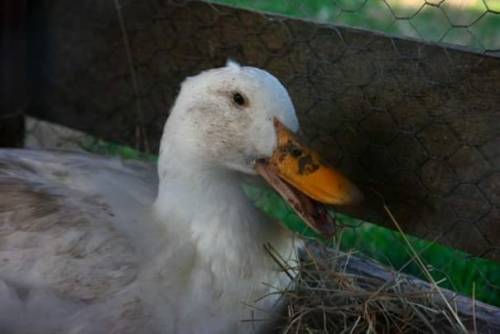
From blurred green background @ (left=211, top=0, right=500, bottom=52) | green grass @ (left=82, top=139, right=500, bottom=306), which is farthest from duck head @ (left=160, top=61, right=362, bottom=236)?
blurred green background @ (left=211, top=0, right=500, bottom=52)

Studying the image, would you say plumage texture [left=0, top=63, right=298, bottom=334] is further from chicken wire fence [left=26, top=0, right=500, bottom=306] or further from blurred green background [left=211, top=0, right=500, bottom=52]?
blurred green background [left=211, top=0, right=500, bottom=52]

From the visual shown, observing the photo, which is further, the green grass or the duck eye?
the green grass

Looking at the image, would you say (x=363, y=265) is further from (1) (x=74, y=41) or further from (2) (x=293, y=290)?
(1) (x=74, y=41)

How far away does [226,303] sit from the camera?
2137 mm

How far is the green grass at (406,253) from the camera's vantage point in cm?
266

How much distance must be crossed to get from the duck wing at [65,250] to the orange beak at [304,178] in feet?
1.15

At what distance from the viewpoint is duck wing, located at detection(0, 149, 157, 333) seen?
6.53ft

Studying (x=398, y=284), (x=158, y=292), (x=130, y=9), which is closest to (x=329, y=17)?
(x=130, y=9)

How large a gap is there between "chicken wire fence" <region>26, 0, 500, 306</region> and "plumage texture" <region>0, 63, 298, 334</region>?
359mm

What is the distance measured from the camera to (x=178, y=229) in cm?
217

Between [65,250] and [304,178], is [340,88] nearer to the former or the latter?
[304,178]

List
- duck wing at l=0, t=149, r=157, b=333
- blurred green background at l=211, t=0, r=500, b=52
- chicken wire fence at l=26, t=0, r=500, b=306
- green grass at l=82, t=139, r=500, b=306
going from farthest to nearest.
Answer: blurred green background at l=211, t=0, r=500, b=52 < green grass at l=82, t=139, r=500, b=306 < chicken wire fence at l=26, t=0, r=500, b=306 < duck wing at l=0, t=149, r=157, b=333

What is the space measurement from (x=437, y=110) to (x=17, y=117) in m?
1.58

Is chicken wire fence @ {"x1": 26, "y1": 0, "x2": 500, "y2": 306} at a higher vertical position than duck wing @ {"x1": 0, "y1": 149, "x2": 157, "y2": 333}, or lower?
higher
